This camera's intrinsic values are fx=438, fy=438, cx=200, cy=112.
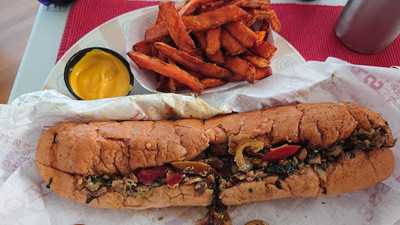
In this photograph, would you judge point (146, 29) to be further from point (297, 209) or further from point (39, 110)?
point (297, 209)

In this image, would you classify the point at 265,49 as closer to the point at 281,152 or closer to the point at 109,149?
the point at 281,152

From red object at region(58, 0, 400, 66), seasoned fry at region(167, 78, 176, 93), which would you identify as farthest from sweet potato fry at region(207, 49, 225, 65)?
red object at region(58, 0, 400, 66)

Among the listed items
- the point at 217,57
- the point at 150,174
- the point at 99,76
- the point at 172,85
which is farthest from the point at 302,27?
the point at 150,174

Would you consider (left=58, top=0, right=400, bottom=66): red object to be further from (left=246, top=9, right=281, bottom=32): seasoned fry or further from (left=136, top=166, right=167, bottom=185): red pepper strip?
(left=136, top=166, right=167, bottom=185): red pepper strip

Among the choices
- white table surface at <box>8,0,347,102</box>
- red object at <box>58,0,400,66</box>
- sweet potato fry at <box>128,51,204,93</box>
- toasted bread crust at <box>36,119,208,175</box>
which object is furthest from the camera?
red object at <box>58,0,400,66</box>

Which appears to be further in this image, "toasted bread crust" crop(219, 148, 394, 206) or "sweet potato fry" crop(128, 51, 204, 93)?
"sweet potato fry" crop(128, 51, 204, 93)

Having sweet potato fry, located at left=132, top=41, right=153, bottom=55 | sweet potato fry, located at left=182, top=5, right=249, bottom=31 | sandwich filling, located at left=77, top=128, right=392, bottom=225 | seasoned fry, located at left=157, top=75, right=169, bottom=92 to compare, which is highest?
sweet potato fry, located at left=182, top=5, right=249, bottom=31
